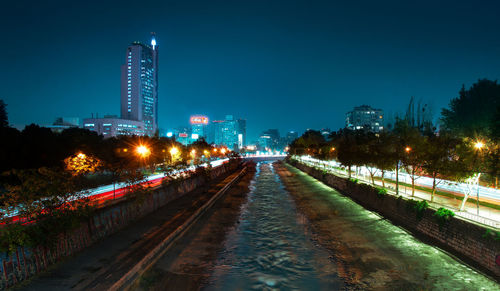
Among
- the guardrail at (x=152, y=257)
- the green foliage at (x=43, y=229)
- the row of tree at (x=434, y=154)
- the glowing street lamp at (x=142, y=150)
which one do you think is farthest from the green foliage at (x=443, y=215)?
the glowing street lamp at (x=142, y=150)

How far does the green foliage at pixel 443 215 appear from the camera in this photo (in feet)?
38.9

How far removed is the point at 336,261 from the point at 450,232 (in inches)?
186

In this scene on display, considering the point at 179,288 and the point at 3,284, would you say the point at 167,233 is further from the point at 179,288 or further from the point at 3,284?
the point at 3,284

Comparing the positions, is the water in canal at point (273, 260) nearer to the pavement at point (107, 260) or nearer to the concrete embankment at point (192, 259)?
the concrete embankment at point (192, 259)

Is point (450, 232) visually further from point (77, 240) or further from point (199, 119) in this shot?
point (199, 119)

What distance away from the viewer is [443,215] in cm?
1205

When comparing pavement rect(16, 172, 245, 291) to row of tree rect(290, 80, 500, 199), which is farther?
row of tree rect(290, 80, 500, 199)

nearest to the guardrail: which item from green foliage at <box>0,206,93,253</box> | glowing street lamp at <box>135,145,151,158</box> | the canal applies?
the canal

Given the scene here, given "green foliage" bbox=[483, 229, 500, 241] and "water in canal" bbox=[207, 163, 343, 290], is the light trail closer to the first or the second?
"water in canal" bbox=[207, 163, 343, 290]

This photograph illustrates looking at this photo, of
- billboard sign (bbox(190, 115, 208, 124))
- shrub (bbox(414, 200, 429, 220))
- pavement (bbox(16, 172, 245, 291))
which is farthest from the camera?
billboard sign (bbox(190, 115, 208, 124))

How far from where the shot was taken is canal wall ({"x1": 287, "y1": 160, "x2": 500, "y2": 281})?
9.50 metres

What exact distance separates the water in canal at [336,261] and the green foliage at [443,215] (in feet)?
3.70

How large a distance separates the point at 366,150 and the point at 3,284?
1082 inches

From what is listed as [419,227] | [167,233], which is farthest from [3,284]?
[419,227]
